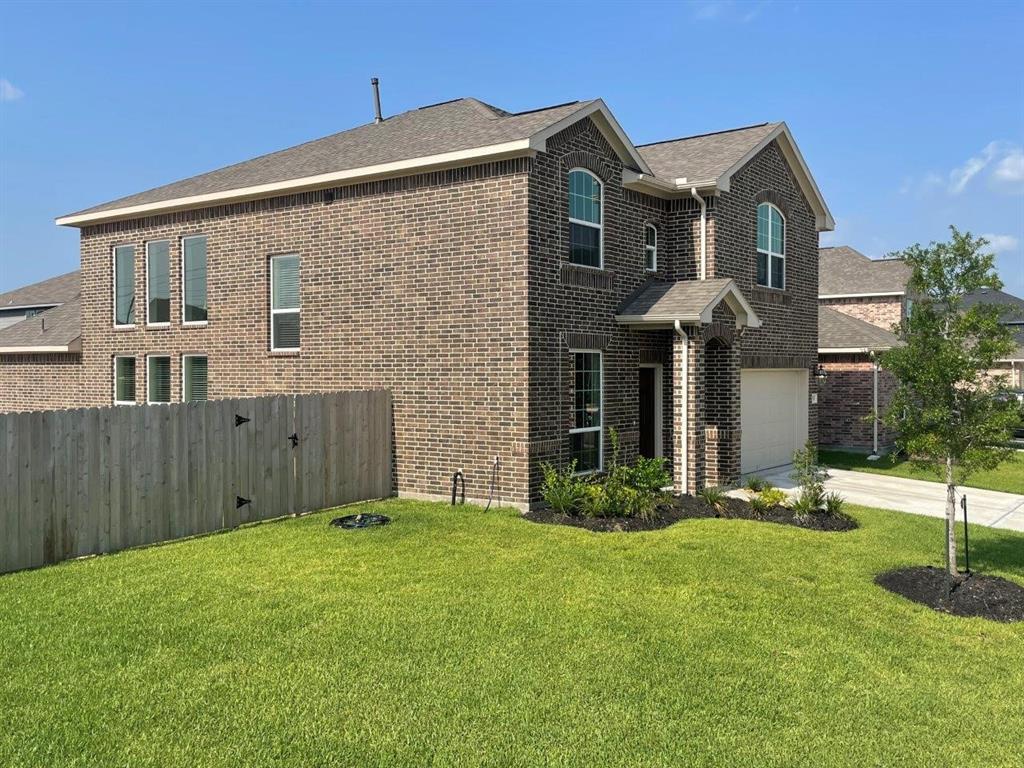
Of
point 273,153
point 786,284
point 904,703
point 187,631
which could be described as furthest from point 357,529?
point 786,284

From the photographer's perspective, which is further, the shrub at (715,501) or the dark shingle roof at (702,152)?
the dark shingle roof at (702,152)

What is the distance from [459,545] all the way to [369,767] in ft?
17.1

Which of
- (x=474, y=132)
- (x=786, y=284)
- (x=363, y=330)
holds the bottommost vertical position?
(x=363, y=330)

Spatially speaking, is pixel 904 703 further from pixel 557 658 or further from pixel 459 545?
pixel 459 545

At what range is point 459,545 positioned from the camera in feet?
31.4

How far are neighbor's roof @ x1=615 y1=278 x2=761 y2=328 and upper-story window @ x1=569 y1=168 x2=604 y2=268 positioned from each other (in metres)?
1.08

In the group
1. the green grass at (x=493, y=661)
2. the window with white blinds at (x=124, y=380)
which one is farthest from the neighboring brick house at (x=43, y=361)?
the green grass at (x=493, y=661)

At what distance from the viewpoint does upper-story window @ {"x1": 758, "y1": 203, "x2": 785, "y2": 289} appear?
1683cm

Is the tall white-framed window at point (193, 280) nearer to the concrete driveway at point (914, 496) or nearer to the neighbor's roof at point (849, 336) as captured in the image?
the concrete driveway at point (914, 496)

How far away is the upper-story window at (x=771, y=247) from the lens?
1683 centimetres

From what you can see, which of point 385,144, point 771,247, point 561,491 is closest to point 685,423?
point 561,491

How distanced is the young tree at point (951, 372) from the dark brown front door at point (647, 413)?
6.41 metres

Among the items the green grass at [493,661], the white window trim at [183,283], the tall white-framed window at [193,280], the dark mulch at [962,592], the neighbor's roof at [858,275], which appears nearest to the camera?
the green grass at [493,661]

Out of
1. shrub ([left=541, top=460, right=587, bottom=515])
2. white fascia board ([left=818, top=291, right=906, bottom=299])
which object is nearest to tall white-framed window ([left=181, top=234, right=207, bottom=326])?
shrub ([left=541, top=460, right=587, bottom=515])
